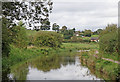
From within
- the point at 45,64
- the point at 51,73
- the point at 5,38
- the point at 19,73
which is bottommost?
the point at 45,64

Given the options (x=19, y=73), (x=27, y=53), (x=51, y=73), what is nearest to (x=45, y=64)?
(x=51, y=73)

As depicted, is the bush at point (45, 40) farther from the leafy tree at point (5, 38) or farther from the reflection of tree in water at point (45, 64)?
the leafy tree at point (5, 38)

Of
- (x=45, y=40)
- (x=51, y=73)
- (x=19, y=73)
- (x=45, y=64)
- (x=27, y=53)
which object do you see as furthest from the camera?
(x=45, y=40)

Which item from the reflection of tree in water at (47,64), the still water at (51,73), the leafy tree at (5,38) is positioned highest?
the leafy tree at (5,38)

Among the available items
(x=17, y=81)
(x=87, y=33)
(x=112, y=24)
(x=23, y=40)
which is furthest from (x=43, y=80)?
(x=87, y=33)

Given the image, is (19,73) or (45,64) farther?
(45,64)

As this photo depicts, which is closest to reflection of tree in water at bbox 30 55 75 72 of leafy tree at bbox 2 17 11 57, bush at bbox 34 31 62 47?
leafy tree at bbox 2 17 11 57

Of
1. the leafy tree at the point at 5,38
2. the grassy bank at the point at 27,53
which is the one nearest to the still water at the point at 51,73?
the leafy tree at the point at 5,38

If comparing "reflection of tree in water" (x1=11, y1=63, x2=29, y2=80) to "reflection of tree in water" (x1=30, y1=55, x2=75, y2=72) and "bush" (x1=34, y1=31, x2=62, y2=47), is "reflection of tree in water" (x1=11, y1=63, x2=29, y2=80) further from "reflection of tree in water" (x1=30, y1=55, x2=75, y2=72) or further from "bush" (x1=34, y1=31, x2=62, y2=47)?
"bush" (x1=34, y1=31, x2=62, y2=47)

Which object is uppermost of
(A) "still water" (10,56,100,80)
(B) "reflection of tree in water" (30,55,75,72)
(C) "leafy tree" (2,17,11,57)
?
(C) "leafy tree" (2,17,11,57)

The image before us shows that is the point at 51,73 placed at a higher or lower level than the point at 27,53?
higher

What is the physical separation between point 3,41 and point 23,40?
24979mm

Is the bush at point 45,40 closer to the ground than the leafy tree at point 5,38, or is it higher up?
closer to the ground

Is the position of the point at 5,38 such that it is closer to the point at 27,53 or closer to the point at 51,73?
the point at 51,73
